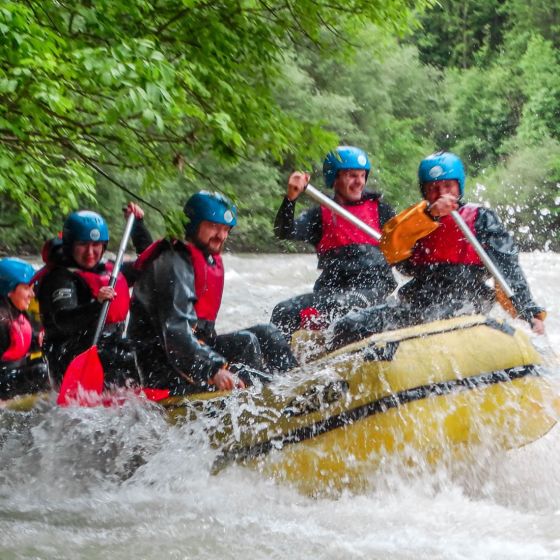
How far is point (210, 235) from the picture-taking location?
462 cm

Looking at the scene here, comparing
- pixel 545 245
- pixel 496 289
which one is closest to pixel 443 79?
pixel 545 245

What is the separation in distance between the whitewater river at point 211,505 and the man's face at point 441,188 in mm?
989

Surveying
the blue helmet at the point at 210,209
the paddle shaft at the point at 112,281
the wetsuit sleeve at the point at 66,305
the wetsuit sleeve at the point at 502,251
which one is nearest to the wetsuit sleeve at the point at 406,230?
the wetsuit sleeve at the point at 502,251

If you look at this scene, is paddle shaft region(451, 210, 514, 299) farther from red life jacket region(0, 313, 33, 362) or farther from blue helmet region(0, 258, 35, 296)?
red life jacket region(0, 313, 33, 362)

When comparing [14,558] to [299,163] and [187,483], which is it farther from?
[299,163]

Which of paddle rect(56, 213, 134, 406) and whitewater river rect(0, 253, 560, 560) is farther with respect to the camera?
paddle rect(56, 213, 134, 406)

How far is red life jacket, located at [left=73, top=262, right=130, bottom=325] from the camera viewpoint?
537cm

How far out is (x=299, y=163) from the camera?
4.50 m

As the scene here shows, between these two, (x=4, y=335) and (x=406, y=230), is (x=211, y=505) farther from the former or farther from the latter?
(x=4, y=335)

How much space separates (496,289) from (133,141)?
217cm

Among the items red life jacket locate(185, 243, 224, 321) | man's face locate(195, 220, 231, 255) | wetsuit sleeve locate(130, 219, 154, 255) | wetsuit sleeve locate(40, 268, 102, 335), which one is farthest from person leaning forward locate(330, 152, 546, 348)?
wetsuit sleeve locate(130, 219, 154, 255)

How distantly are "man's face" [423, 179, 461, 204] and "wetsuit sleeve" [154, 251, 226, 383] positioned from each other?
5.28 feet

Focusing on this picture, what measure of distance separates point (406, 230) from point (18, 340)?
116 inches

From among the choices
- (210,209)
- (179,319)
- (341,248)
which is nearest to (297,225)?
(341,248)
